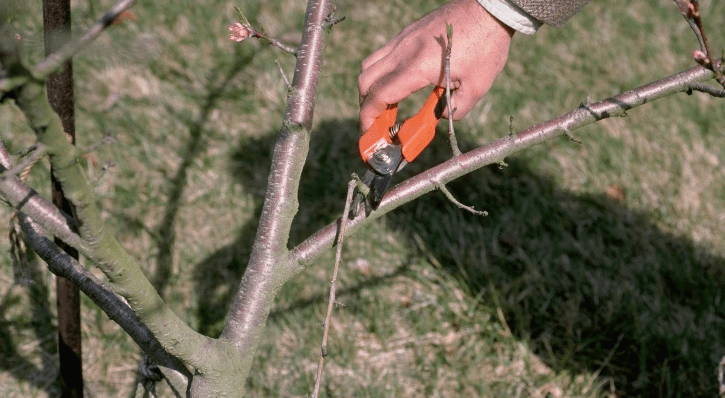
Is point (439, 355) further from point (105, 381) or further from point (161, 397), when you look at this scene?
point (105, 381)

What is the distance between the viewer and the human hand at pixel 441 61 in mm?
1760

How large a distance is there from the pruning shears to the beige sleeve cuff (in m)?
0.26

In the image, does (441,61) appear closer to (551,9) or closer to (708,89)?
(551,9)

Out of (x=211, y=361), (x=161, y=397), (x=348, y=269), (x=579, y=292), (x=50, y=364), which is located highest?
(x=211, y=361)

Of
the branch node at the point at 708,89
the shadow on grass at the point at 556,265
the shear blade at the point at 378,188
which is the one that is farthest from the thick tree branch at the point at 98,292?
the branch node at the point at 708,89

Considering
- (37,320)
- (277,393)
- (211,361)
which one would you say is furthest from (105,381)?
(211,361)

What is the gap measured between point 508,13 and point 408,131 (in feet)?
1.45

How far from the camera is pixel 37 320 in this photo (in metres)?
2.38

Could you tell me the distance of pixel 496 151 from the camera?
164cm

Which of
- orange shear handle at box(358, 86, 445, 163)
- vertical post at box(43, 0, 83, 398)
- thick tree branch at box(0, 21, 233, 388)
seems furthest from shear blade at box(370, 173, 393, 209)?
vertical post at box(43, 0, 83, 398)

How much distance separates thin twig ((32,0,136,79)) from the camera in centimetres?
92

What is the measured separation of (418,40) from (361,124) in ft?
0.98

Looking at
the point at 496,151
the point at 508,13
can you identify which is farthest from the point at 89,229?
the point at 508,13

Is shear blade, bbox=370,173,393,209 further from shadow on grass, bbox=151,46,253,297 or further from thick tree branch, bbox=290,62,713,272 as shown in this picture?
shadow on grass, bbox=151,46,253,297
